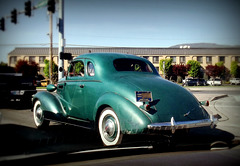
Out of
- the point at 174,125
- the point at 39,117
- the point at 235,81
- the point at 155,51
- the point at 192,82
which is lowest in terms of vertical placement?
the point at 39,117

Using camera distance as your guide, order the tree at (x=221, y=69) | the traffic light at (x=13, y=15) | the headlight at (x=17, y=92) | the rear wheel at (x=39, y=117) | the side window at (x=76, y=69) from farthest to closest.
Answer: the tree at (x=221, y=69) < the traffic light at (x=13, y=15) < the headlight at (x=17, y=92) < the rear wheel at (x=39, y=117) < the side window at (x=76, y=69)

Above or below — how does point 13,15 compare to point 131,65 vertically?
above

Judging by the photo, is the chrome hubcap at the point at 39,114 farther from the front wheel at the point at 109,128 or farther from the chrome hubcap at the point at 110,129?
the chrome hubcap at the point at 110,129

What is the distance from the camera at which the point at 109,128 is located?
4219 mm

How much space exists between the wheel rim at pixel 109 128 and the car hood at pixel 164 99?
51cm

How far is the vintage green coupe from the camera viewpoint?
3922mm

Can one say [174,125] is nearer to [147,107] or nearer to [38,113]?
[147,107]

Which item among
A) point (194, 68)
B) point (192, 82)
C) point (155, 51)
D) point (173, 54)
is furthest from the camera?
point (173, 54)

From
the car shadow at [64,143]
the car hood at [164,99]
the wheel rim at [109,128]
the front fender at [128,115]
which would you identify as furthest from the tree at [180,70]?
the front fender at [128,115]

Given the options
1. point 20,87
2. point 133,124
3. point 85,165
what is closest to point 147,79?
point 133,124

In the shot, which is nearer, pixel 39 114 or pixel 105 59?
pixel 105 59

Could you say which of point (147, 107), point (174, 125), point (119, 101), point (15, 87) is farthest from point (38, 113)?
point (174, 125)

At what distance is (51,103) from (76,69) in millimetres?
999

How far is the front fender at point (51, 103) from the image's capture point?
555 centimetres
